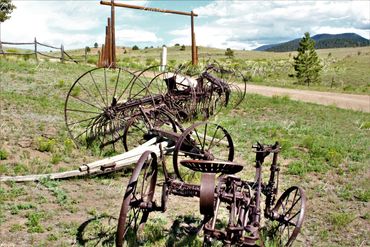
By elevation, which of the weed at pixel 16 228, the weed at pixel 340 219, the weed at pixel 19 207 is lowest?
the weed at pixel 340 219

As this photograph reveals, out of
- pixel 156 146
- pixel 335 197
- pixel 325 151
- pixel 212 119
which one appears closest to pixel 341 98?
pixel 212 119

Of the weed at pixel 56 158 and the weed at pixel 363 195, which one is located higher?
the weed at pixel 56 158

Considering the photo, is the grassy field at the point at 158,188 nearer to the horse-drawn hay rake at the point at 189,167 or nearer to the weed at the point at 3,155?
the weed at the point at 3,155

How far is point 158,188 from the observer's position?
7020 millimetres

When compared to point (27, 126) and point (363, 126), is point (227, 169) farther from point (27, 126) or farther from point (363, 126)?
point (363, 126)

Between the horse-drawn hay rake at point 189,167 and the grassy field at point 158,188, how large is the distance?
0.36m

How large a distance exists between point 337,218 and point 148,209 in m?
3.18

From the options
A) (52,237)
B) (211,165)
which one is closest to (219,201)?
(211,165)

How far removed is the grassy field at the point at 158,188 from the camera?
5332 mm

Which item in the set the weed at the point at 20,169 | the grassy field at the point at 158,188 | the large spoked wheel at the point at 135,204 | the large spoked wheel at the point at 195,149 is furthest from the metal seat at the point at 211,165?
the weed at the point at 20,169

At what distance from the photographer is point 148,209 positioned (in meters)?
4.68

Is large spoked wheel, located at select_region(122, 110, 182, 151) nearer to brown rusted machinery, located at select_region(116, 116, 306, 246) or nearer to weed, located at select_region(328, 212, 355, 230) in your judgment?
brown rusted machinery, located at select_region(116, 116, 306, 246)

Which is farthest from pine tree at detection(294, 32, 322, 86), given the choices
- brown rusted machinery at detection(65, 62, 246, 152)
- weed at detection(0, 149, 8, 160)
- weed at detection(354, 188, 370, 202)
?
weed at detection(0, 149, 8, 160)

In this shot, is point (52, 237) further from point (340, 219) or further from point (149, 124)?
point (340, 219)
